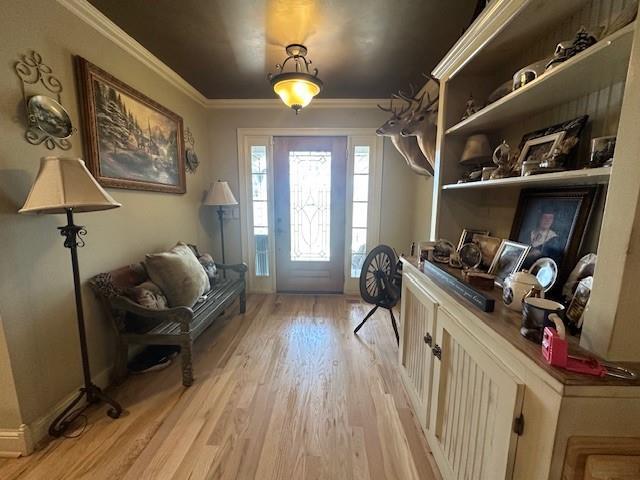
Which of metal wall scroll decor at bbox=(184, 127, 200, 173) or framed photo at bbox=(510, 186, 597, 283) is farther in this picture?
metal wall scroll decor at bbox=(184, 127, 200, 173)

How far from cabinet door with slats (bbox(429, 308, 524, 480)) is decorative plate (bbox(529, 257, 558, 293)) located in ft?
1.20

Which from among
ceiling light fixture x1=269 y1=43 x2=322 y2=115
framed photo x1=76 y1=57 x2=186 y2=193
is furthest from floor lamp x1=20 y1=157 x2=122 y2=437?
ceiling light fixture x1=269 y1=43 x2=322 y2=115

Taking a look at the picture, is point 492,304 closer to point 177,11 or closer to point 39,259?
point 39,259

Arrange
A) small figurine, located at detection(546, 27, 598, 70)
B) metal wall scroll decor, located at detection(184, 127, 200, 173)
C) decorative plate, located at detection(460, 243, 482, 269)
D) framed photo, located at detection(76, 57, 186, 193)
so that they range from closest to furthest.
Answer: small figurine, located at detection(546, 27, 598, 70) → decorative plate, located at detection(460, 243, 482, 269) → framed photo, located at detection(76, 57, 186, 193) → metal wall scroll decor, located at detection(184, 127, 200, 173)

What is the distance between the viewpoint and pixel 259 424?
160 cm

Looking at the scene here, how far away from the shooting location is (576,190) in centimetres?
107

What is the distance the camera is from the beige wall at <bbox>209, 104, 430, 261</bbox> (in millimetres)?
3381

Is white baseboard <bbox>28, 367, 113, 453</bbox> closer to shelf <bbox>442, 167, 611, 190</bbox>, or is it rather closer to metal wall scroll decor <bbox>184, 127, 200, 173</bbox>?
metal wall scroll decor <bbox>184, 127, 200, 173</bbox>

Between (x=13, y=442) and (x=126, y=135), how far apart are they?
6.42 feet

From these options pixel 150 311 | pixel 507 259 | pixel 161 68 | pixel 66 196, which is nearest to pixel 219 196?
pixel 161 68

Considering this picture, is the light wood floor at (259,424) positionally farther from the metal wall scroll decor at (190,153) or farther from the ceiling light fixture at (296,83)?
the ceiling light fixture at (296,83)

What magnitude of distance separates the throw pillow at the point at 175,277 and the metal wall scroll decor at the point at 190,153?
1.22 m

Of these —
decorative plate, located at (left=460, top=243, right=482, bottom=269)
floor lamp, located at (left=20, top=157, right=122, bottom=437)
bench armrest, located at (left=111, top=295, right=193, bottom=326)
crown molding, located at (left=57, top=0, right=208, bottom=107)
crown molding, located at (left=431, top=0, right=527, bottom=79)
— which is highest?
crown molding, located at (left=57, top=0, right=208, bottom=107)

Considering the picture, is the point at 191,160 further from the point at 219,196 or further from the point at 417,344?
the point at 417,344
